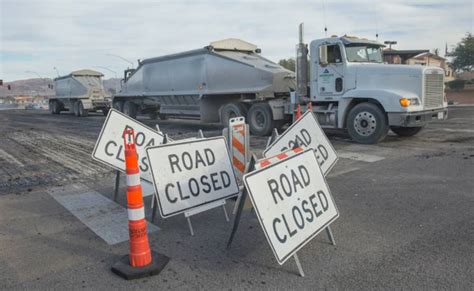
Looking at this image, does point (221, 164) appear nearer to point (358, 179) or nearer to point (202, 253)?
point (202, 253)

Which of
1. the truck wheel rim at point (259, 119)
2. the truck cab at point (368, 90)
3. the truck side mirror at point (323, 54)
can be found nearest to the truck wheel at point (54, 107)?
the truck wheel rim at point (259, 119)

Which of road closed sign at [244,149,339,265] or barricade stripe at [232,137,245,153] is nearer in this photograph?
road closed sign at [244,149,339,265]

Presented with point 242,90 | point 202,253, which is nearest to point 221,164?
point 202,253

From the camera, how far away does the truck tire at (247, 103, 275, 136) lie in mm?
13102

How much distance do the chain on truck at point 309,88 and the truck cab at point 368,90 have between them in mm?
24

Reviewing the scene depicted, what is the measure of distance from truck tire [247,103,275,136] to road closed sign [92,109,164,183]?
7.57 meters

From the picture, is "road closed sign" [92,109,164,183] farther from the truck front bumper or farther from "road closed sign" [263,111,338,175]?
the truck front bumper

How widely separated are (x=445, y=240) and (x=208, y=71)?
472 inches

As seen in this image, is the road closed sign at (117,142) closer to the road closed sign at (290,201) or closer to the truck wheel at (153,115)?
the road closed sign at (290,201)

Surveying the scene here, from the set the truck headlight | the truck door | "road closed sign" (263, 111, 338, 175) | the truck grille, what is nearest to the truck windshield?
the truck door


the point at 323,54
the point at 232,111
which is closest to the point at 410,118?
the point at 323,54

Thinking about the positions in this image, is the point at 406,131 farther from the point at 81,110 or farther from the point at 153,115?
the point at 81,110

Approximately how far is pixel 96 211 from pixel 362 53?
9.02 meters

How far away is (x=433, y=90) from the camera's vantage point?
1079cm
